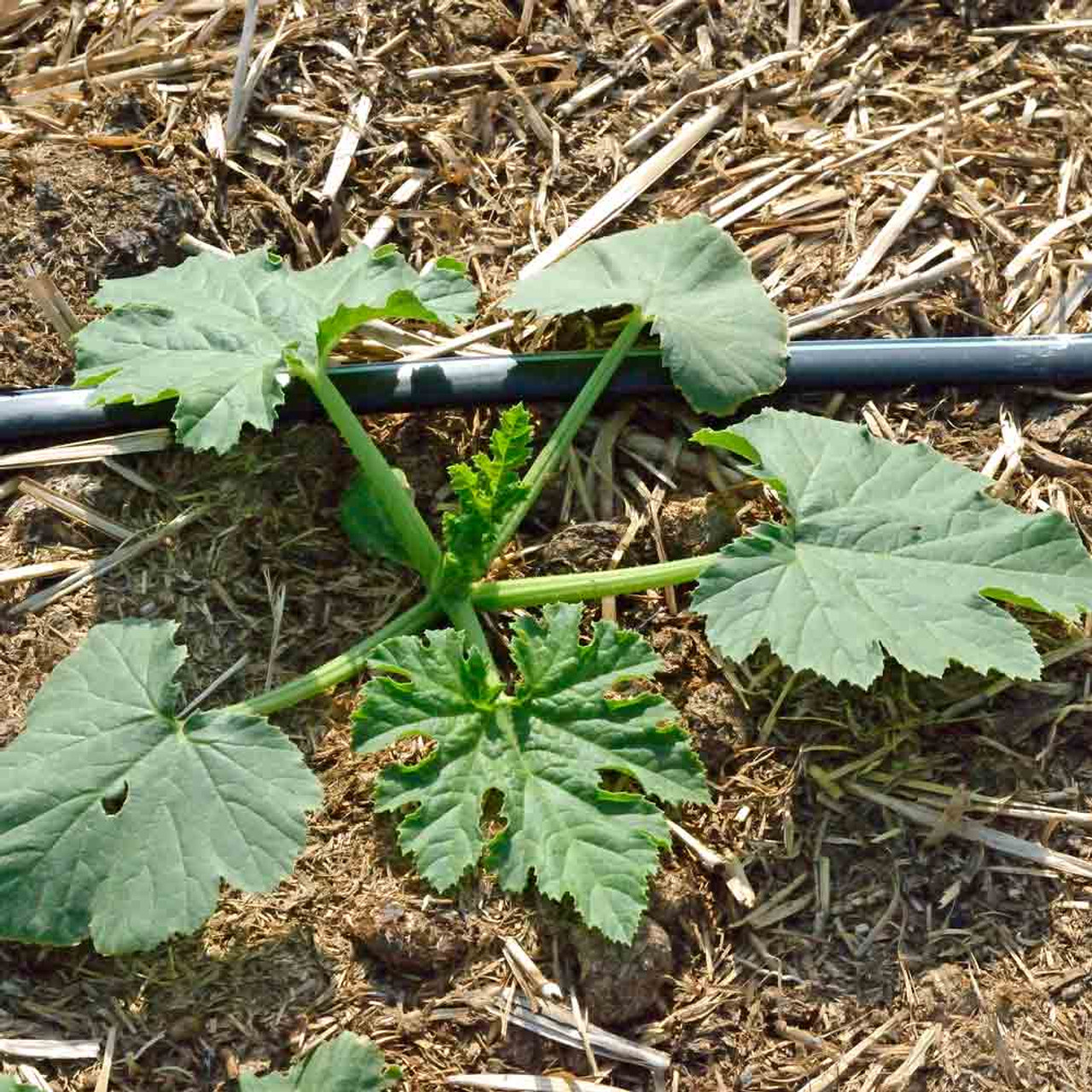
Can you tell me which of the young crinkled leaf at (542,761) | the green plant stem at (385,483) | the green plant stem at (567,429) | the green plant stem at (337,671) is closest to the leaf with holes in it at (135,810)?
the green plant stem at (337,671)

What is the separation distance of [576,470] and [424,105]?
125 cm

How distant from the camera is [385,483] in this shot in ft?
11.2

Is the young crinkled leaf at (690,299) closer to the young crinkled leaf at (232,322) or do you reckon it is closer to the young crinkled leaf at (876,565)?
the young crinkled leaf at (876,565)

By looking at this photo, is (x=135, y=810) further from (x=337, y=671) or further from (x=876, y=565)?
(x=876, y=565)

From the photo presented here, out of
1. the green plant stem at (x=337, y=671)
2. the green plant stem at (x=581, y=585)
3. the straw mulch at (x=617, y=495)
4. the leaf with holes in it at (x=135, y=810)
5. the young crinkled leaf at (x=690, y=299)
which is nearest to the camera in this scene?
the leaf with holes in it at (x=135, y=810)

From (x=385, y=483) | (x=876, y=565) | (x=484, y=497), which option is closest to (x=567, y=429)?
(x=484, y=497)

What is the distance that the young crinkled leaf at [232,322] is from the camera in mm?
3256

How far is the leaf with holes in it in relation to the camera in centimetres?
284

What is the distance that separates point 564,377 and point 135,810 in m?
1.56

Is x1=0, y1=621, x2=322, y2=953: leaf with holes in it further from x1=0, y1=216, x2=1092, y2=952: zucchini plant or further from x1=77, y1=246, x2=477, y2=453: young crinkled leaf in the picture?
x1=77, y1=246, x2=477, y2=453: young crinkled leaf

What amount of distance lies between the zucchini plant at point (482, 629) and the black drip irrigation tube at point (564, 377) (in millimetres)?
125

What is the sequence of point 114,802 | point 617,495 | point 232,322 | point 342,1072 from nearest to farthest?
point 342,1072, point 114,802, point 232,322, point 617,495

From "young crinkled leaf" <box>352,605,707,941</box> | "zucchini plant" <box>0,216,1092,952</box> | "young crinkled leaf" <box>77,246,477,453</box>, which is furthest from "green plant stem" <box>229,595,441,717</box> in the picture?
"young crinkled leaf" <box>77,246,477,453</box>

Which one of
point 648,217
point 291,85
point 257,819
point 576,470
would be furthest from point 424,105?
point 257,819
